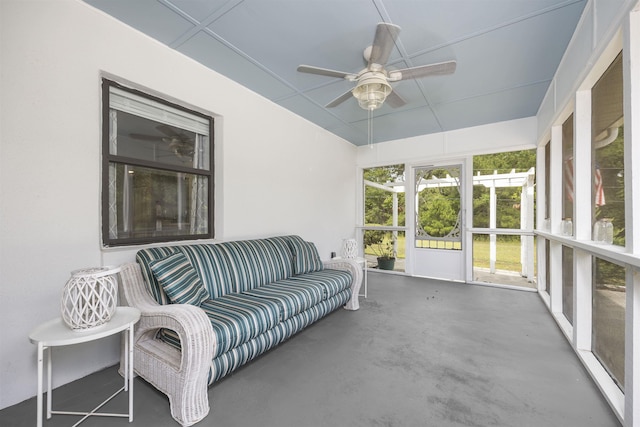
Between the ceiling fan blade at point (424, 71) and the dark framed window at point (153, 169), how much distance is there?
6.75 feet

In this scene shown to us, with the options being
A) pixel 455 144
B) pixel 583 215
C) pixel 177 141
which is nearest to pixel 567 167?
pixel 583 215

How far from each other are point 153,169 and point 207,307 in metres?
1.40

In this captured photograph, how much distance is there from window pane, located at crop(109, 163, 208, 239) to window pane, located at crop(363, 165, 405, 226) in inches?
146

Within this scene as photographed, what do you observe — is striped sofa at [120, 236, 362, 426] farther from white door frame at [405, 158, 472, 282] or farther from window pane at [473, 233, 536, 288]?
window pane at [473, 233, 536, 288]

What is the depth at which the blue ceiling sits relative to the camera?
6.64 ft

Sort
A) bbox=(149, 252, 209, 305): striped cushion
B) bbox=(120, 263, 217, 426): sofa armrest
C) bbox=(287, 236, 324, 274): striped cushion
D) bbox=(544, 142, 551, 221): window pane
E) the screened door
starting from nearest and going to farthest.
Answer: bbox=(120, 263, 217, 426): sofa armrest < bbox=(149, 252, 209, 305): striped cushion < bbox=(287, 236, 324, 274): striped cushion < bbox=(544, 142, 551, 221): window pane < the screened door

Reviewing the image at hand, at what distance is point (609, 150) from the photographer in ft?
6.49

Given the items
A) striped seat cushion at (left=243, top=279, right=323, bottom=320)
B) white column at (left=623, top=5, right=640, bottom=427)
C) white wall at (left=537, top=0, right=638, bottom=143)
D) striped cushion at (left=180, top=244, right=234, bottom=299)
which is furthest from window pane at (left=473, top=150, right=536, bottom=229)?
striped cushion at (left=180, top=244, right=234, bottom=299)

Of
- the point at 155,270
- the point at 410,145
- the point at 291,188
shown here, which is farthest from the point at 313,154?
the point at 155,270

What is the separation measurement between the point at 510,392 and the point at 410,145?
4.27 metres

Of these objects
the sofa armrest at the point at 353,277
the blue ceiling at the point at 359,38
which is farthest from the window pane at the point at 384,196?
the sofa armrest at the point at 353,277

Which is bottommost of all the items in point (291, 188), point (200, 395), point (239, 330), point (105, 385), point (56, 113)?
point (105, 385)

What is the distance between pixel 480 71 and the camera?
2883 millimetres

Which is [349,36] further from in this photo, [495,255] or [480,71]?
[495,255]
